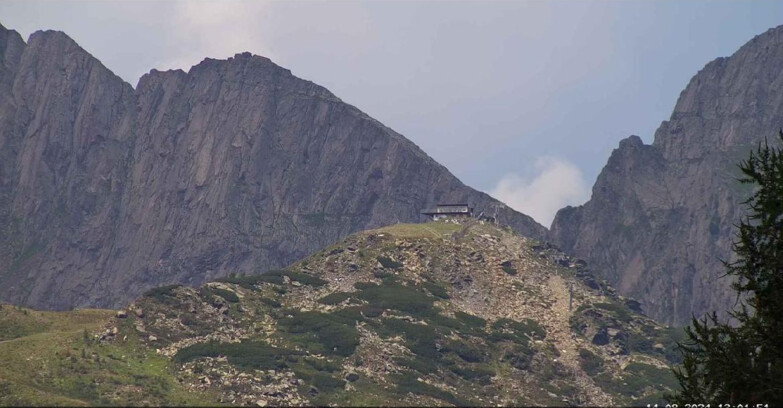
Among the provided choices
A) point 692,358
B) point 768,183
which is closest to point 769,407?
point 692,358

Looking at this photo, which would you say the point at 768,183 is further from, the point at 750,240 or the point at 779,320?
the point at 779,320

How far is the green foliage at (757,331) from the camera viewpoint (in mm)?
46250

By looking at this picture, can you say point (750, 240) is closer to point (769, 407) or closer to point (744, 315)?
point (744, 315)

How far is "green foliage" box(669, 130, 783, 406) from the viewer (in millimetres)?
46250

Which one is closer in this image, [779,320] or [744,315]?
[779,320]

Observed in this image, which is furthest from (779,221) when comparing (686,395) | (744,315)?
(686,395)

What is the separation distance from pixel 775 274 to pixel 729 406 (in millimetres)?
5653

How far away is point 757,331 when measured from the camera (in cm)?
4728

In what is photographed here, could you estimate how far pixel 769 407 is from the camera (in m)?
45.0

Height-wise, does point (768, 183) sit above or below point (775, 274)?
above

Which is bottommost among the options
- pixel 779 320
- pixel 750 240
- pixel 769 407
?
pixel 769 407

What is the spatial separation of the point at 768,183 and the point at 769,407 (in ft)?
31.3

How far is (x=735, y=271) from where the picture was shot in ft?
166

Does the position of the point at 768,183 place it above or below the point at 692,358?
above
